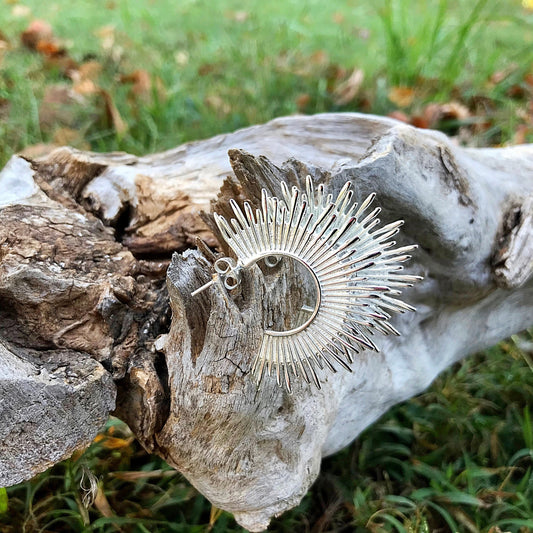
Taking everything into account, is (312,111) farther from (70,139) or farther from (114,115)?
(70,139)

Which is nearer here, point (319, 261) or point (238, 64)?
point (319, 261)

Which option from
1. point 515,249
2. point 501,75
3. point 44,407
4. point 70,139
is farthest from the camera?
point 501,75

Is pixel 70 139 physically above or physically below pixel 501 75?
below

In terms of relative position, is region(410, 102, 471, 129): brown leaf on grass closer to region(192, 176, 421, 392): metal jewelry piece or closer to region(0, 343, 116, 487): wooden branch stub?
region(192, 176, 421, 392): metal jewelry piece

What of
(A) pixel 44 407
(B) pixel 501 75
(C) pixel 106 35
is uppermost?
(A) pixel 44 407

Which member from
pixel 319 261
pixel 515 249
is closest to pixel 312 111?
pixel 515 249

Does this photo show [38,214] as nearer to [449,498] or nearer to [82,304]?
[82,304]
